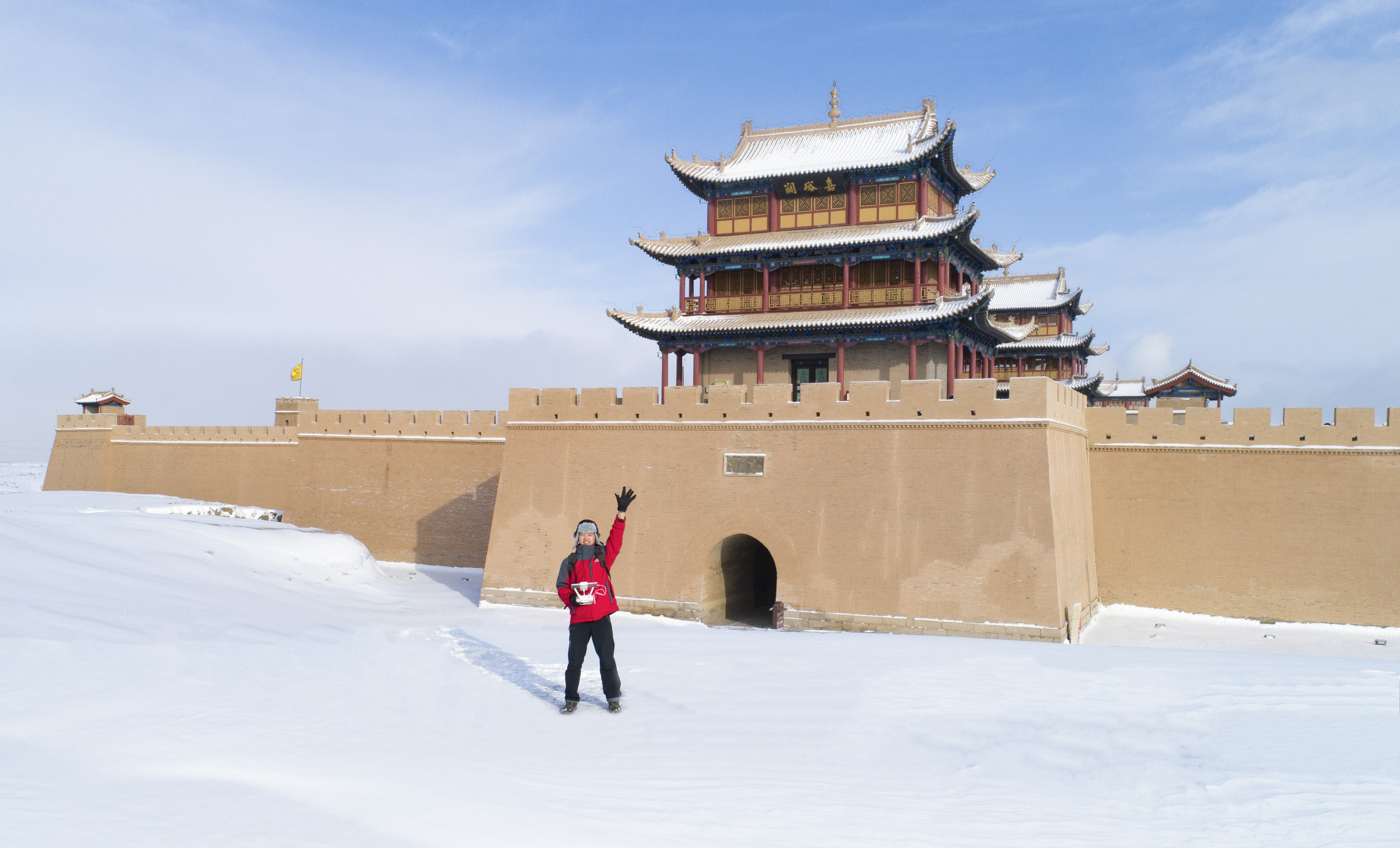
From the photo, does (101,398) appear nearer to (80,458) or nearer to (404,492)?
(80,458)

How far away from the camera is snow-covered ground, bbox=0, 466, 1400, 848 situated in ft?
14.0

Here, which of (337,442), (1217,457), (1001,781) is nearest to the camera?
(1001,781)

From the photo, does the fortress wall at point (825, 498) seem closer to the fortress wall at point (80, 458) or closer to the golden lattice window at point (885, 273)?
the golden lattice window at point (885, 273)

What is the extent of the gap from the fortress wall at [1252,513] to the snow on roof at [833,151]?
6.90 metres

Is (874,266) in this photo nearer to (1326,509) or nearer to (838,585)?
(838,585)

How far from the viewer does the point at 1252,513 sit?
586 inches

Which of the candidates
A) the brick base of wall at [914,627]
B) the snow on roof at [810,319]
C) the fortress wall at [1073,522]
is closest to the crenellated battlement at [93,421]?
the snow on roof at [810,319]

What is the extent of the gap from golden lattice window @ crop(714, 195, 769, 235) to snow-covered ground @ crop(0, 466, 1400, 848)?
12.8 metres

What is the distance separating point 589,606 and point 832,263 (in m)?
14.0

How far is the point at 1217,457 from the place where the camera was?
49.9 feet

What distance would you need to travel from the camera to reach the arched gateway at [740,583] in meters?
15.4

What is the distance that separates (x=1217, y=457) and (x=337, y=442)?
21.1 m

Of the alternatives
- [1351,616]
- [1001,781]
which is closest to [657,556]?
[1001,781]

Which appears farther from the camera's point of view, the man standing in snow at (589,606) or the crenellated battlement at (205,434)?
the crenellated battlement at (205,434)
